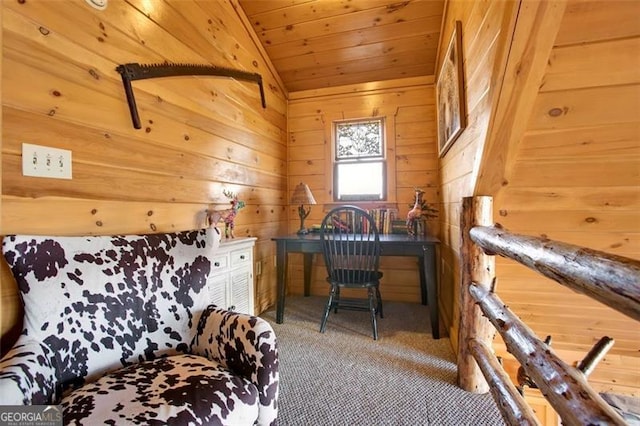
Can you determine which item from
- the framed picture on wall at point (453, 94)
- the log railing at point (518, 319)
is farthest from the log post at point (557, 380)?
the framed picture on wall at point (453, 94)

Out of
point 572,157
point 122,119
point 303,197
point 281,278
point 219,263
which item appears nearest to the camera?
point 572,157

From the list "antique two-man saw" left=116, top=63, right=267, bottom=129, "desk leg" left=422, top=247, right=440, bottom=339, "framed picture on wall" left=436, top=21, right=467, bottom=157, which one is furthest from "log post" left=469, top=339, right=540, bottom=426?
"antique two-man saw" left=116, top=63, right=267, bottom=129

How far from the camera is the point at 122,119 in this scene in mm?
1513

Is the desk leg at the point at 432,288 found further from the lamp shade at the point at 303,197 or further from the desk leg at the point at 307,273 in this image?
the desk leg at the point at 307,273

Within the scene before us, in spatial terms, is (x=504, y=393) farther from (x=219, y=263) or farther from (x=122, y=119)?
(x=122, y=119)

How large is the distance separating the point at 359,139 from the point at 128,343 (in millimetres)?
2739

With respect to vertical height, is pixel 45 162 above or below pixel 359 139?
below

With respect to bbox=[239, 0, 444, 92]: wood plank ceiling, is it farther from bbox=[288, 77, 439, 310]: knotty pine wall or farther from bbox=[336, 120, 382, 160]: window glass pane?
bbox=[336, 120, 382, 160]: window glass pane

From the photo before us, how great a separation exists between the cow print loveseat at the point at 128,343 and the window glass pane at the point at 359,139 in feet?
7.53

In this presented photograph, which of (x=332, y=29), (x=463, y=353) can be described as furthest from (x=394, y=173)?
(x=463, y=353)

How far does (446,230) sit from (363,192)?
40.1 inches

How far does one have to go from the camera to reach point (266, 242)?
288cm

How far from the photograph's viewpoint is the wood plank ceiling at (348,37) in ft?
8.02

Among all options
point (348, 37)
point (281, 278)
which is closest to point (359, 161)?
point (348, 37)
